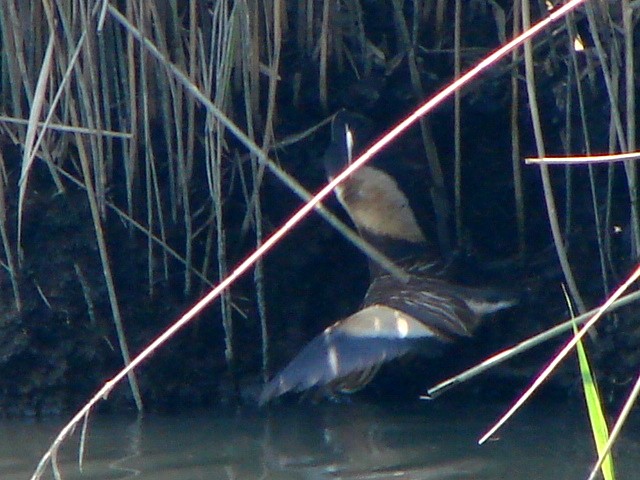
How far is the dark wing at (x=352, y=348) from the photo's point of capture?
2.49 m

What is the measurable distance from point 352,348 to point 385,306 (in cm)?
25

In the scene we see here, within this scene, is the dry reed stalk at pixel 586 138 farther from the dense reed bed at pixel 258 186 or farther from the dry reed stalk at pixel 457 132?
the dry reed stalk at pixel 457 132

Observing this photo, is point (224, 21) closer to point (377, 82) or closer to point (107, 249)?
point (377, 82)

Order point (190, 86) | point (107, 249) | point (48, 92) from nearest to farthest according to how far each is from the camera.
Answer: point (190, 86) → point (48, 92) → point (107, 249)

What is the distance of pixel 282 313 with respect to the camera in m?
3.13

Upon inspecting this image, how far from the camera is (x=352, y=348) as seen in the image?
253cm

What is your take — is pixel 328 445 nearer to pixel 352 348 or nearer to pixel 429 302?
pixel 352 348

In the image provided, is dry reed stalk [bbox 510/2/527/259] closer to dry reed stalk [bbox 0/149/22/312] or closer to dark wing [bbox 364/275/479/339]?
dark wing [bbox 364/275/479/339]

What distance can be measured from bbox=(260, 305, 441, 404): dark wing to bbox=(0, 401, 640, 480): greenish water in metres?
0.19

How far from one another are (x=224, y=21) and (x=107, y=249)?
29.3 inches

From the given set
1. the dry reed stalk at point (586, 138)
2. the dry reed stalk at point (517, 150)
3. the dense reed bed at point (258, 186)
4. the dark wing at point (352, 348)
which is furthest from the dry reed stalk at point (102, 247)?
the dry reed stalk at point (586, 138)

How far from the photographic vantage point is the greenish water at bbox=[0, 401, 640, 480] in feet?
8.21

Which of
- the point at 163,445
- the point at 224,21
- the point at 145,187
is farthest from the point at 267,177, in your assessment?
the point at 163,445

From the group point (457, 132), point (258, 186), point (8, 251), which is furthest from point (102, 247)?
point (457, 132)
